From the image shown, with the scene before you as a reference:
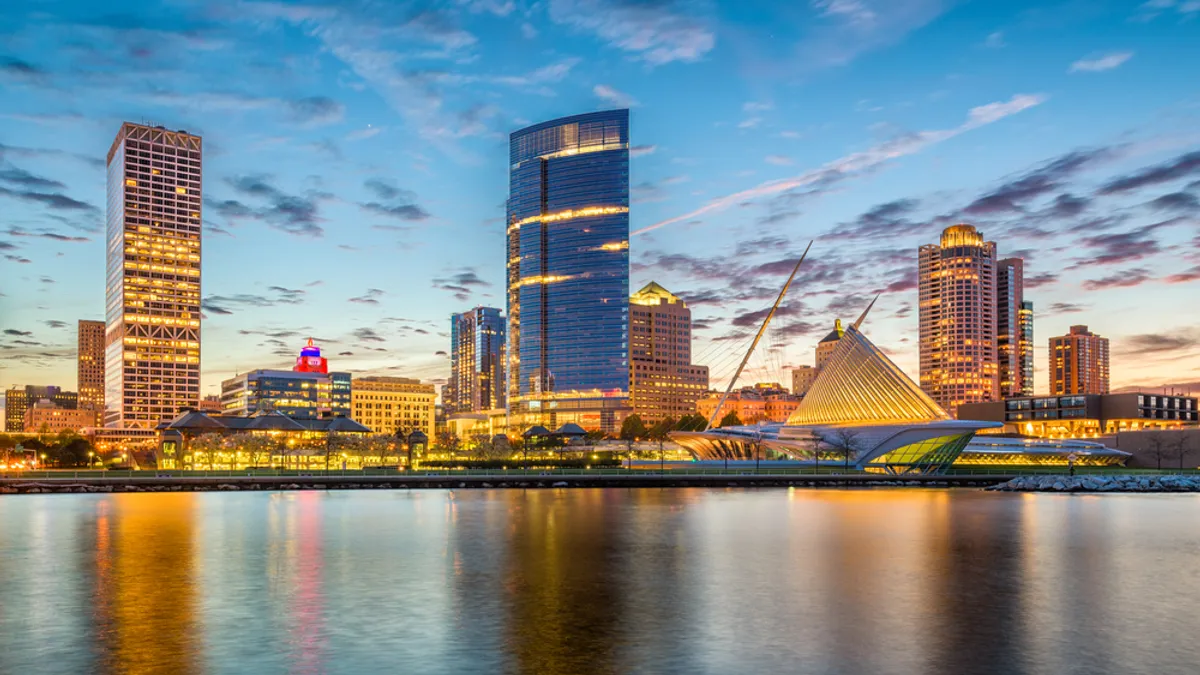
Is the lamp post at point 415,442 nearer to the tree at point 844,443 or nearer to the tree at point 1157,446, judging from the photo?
the tree at point 844,443

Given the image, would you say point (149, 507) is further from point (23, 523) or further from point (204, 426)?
Result: point (204, 426)

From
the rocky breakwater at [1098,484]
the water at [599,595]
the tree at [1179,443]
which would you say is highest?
the water at [599,595]

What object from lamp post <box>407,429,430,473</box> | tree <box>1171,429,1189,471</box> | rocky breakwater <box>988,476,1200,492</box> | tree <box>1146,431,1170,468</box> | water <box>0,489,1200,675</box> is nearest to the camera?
water <box>0,489,1200,675</box>

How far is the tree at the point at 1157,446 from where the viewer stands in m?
152

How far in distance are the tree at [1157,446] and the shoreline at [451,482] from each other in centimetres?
5064

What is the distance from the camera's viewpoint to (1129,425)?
651ft

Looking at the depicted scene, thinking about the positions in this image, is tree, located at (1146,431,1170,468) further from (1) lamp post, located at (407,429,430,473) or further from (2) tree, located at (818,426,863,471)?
(1) lamp post, located at (407,429,430,473)

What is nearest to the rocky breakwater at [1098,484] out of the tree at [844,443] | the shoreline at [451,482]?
the shoreline at [451,482]

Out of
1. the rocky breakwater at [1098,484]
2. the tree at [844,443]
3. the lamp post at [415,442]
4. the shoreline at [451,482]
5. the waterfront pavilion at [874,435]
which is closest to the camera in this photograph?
the shoreline at [451,482]

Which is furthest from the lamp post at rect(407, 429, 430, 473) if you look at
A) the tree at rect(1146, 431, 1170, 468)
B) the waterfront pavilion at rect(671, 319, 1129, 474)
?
the tree at rect(1146, 431, 1170, 468)

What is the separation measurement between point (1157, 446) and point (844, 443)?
56.7m

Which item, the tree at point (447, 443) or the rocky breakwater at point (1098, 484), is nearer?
the rocky breakwater at point (1098, 484)

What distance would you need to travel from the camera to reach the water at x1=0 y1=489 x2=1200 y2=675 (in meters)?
22.2

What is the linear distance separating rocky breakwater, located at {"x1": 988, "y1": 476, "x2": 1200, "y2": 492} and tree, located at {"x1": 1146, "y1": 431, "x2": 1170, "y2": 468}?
45367 mm
